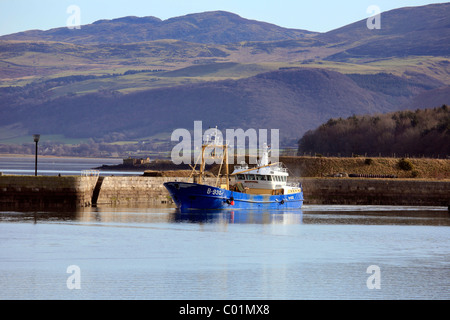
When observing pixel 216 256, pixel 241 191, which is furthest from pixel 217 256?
pixel 241 191

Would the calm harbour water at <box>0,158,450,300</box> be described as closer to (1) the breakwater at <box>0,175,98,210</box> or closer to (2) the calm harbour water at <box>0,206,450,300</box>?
(2) the calm harbour water at <box>0,206,450,300</box>

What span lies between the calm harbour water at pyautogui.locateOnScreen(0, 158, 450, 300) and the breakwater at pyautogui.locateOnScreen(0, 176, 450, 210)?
2.80 metres

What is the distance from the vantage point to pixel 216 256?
4606 centimetres

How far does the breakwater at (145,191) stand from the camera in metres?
72.3

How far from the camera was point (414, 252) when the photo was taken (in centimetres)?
4909

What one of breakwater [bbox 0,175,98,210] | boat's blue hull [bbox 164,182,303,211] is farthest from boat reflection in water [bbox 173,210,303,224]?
breakwater [bbox 0,175,98,210]

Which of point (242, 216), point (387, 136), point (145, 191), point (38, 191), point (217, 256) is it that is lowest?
point (217, 256)

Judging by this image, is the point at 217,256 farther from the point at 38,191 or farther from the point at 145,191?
the point at 145,191

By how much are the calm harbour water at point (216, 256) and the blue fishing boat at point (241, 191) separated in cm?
403

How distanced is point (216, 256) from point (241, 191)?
3680 cm

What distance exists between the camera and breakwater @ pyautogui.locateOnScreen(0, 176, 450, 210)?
237 feet

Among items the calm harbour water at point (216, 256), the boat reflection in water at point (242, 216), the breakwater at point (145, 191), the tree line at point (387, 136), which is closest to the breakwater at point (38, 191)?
the breakwater at point (145, 191)

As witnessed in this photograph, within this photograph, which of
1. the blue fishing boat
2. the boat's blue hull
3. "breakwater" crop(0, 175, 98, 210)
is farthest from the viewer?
the blue fishing boat

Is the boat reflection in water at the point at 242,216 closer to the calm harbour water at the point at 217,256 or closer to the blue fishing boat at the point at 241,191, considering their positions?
the calm harbour water at the point at 217,256
